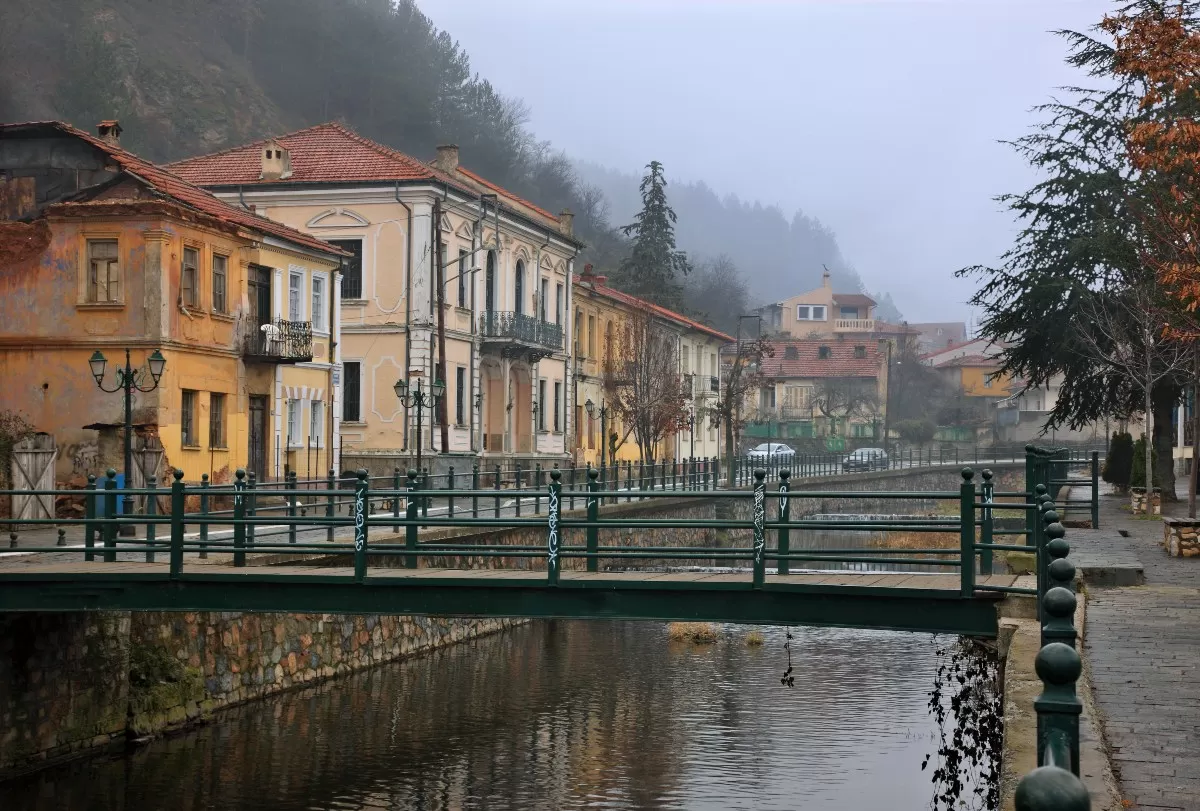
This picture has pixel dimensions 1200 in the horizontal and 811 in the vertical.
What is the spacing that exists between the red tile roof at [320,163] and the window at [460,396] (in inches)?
243

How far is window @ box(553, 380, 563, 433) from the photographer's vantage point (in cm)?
5656

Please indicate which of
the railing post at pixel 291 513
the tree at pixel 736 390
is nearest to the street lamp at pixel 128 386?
the railing post at pixel 291 513

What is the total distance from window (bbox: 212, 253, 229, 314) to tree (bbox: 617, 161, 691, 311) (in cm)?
5901

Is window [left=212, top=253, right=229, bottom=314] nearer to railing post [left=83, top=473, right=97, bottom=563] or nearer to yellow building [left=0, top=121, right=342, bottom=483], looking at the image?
yellow building [left=0, top=121, right=342, bottom=483]

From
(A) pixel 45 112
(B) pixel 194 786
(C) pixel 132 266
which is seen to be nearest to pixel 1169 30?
(B) pixel 194 786

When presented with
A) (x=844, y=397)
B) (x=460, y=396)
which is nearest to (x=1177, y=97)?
(x=460, y=396)

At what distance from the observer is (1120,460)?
149ft

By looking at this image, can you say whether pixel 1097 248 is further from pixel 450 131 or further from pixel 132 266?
pixel 450 131

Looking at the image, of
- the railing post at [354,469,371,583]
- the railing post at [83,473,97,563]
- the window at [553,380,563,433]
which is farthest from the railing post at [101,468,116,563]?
the window at [553,380,563,433]

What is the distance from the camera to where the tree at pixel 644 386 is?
5734 centimetres

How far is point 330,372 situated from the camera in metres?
39.4

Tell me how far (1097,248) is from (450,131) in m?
59.1

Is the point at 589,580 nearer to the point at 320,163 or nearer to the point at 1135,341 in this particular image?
the point at 1135,341

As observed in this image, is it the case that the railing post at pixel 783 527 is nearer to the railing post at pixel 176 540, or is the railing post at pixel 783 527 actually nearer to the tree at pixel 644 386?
the railing post at pixel 176 540
